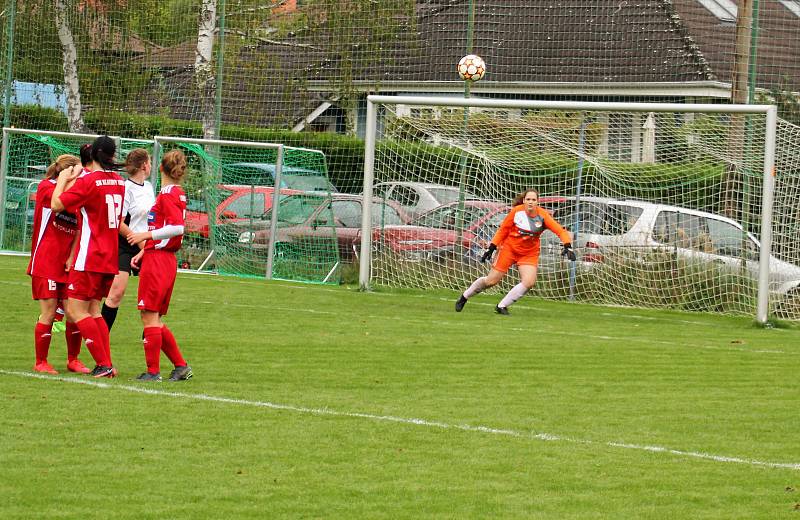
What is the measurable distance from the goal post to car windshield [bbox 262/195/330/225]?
4.81 feet

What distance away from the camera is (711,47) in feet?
67.5

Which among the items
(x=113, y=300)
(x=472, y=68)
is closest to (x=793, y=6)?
(x=472, y=68)

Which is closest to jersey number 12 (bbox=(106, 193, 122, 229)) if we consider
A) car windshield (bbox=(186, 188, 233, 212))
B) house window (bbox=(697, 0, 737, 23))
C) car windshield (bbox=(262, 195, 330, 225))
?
car windshield (bbox=(262, 195, 330, 225))

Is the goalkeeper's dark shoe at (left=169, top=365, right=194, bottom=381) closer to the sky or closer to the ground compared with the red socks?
closer to the ground

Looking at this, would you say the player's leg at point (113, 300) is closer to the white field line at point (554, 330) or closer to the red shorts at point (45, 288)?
the red shorts at point (45, 288)

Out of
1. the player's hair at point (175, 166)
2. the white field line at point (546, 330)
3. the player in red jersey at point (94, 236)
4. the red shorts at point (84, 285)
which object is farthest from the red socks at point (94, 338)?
the white field line at point (546, 330)

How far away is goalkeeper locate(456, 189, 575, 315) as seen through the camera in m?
16.2

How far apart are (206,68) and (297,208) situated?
4042 mm

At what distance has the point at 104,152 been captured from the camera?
9.62 m

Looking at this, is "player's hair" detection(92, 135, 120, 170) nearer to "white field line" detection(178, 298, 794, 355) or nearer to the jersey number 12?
the jersey number 12

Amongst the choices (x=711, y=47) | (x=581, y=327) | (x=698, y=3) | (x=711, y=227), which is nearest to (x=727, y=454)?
(x=581, y=327)

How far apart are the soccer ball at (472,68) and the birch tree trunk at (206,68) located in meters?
5.77

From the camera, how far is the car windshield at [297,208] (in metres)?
21.1

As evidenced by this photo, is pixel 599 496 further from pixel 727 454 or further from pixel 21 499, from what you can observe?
pixel 21 499
